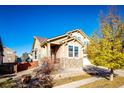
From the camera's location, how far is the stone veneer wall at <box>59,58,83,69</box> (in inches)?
634

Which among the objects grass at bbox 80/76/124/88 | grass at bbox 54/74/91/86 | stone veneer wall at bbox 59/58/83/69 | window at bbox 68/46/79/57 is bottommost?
grass at bbox 80/76/124/88

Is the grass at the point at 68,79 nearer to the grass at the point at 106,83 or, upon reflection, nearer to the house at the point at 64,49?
the grass at the point at 106,83

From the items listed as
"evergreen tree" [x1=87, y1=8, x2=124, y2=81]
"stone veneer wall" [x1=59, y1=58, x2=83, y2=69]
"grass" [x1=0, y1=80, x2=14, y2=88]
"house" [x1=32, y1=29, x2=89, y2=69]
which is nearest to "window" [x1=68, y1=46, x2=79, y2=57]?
"house" [x1=32, y1=29, x2=89, y2=69]

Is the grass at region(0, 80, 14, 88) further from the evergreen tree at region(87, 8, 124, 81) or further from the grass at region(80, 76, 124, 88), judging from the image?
the evergreen tree at region(87, 8, 124, 81)

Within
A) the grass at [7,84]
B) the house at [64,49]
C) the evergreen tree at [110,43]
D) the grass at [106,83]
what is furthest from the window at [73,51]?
the grass at [7,84]

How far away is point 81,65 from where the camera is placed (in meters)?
17.4

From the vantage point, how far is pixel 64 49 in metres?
16.7

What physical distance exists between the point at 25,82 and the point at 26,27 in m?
3.07

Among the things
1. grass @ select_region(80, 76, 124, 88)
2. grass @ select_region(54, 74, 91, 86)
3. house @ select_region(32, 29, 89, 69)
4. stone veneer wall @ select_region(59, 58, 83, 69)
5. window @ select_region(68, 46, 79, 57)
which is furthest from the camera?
window @ select_region(68, 46, 79, 57)

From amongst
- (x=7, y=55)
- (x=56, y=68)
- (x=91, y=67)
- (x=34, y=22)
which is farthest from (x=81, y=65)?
(x=7, y=55)

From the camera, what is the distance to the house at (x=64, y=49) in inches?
616

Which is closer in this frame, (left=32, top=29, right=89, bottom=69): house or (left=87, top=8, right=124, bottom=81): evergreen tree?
(left=87, top=8, right=124, bottom=81): evergreen tree

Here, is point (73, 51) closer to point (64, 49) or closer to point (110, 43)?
point (64, 49)
